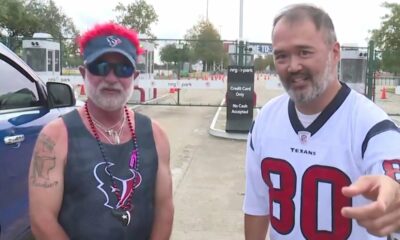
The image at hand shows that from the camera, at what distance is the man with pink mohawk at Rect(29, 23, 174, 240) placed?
2.07 m

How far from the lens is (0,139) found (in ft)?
9.46

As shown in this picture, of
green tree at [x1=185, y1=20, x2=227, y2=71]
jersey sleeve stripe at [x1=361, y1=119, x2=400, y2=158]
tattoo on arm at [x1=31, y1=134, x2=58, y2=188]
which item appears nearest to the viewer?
jersey sleeve stripe at [x1=361, y1=119, x2=400, y2=158]

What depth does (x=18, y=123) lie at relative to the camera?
324 cm

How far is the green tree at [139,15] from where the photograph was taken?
3762 cm

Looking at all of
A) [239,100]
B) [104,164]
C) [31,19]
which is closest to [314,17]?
[104,164]

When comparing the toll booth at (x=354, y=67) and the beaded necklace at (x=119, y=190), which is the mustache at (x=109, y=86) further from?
the toll booth at (x=354, y=67)

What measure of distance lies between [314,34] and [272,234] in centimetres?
83

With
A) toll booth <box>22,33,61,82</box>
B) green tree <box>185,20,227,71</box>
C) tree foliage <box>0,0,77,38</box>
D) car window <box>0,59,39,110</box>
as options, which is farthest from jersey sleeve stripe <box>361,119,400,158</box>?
tree foliage <box>0,0,77,38</box>

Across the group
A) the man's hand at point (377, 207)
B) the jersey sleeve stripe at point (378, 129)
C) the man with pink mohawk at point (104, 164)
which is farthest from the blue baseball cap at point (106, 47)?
the man's hand at point (377, 207)

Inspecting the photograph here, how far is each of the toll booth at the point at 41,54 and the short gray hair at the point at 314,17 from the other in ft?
47.3

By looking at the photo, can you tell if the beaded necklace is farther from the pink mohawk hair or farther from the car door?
the car door

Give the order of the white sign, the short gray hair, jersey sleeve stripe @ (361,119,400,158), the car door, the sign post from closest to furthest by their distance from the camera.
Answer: jersey sleeve stripe @ (361,119,400,158) → the short gray hair → the car door → the sign post → the white sign

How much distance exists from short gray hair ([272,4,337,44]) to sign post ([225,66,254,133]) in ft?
30.1

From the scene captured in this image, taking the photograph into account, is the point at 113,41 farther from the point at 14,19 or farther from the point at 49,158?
the point at 14,19
